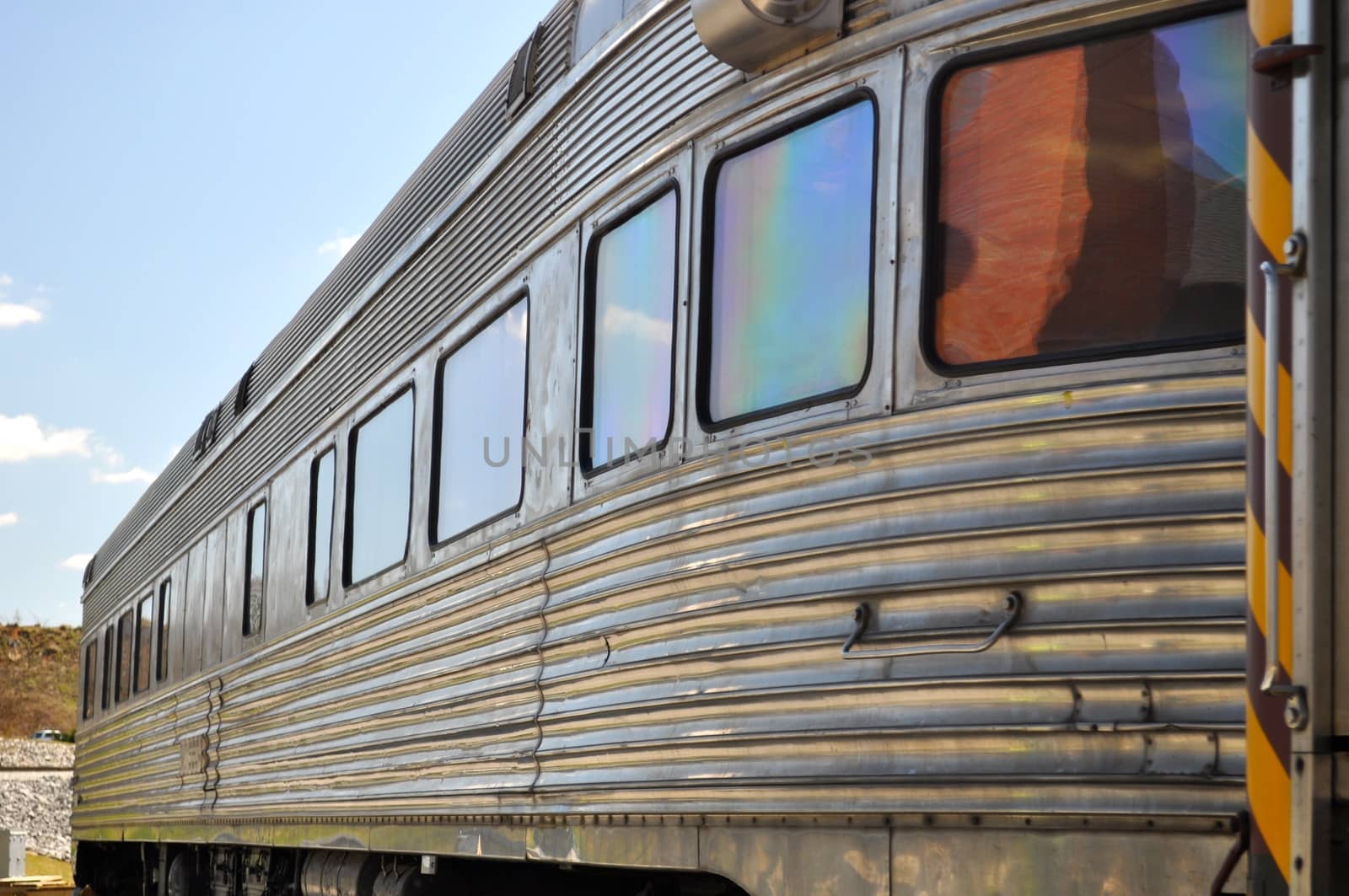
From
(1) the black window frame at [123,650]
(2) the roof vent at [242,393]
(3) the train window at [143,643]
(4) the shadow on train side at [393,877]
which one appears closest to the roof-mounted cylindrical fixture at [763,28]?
(4) the shadow on train side at [393,877]

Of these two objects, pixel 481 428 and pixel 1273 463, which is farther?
pixel 481 428

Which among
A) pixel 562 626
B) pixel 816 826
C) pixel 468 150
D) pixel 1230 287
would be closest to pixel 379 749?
pixel 562 626

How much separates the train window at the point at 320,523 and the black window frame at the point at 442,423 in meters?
1.56

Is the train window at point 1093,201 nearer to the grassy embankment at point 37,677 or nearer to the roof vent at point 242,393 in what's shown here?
the roof vent at point 242,393

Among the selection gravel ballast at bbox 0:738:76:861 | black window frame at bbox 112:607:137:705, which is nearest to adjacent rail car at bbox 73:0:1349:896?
black window frame at bbox 112:607:137:705

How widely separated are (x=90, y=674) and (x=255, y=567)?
926 cm

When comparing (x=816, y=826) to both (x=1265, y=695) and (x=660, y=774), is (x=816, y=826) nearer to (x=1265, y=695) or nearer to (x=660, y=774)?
(x=660, y=774)

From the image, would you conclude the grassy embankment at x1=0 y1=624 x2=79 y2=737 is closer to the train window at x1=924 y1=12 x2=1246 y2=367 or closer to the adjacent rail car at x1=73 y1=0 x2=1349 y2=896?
the adjacent rail car at x1=73 y1=0 x2=1349 y2=896

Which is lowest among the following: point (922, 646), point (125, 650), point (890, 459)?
point (922, 646)

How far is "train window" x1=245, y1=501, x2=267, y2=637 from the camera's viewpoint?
29.8ft

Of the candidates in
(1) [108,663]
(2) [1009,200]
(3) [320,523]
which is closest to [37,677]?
(1) [108,663]

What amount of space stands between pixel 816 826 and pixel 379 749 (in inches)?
127

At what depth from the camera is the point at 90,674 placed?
57.5ft

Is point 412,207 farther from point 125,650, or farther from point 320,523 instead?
point 125,650
